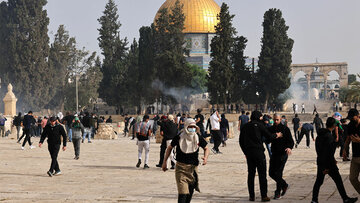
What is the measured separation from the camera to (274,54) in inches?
2165

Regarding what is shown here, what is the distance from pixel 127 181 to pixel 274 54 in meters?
44.3

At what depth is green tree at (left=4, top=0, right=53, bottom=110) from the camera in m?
65.1

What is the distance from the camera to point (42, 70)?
65.9 m

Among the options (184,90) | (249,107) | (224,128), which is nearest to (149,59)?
(184,90)

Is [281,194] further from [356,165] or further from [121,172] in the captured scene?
[121,172]

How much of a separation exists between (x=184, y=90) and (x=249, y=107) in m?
11.0

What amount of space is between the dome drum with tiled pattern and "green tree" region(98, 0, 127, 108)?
2149cm

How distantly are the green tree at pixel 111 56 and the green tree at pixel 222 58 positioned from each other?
11555 millimetres

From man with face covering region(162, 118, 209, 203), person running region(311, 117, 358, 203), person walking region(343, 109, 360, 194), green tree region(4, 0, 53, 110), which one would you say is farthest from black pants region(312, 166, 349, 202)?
green tree region(4, 0, 53, 110)

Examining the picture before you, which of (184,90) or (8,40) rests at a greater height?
(8,40)

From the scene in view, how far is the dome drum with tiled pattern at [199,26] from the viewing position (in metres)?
88.2

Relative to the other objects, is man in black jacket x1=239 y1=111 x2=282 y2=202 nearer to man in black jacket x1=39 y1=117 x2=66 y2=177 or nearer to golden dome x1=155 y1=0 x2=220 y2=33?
man in black jacket x1=39 y1=117 x2=66 y2=177

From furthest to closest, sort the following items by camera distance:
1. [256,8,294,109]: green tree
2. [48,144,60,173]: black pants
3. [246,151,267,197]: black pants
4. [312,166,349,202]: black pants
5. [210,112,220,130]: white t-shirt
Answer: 1. [256,8,294,109]: green tree
2. [210,112,220,130]: white t-shirt
3. [48,144,60,173]: black pants
4. [246,151,267,197]: black pants
5. [312,166,349,202]: black pants

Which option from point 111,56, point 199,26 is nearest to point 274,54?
point 111,56
